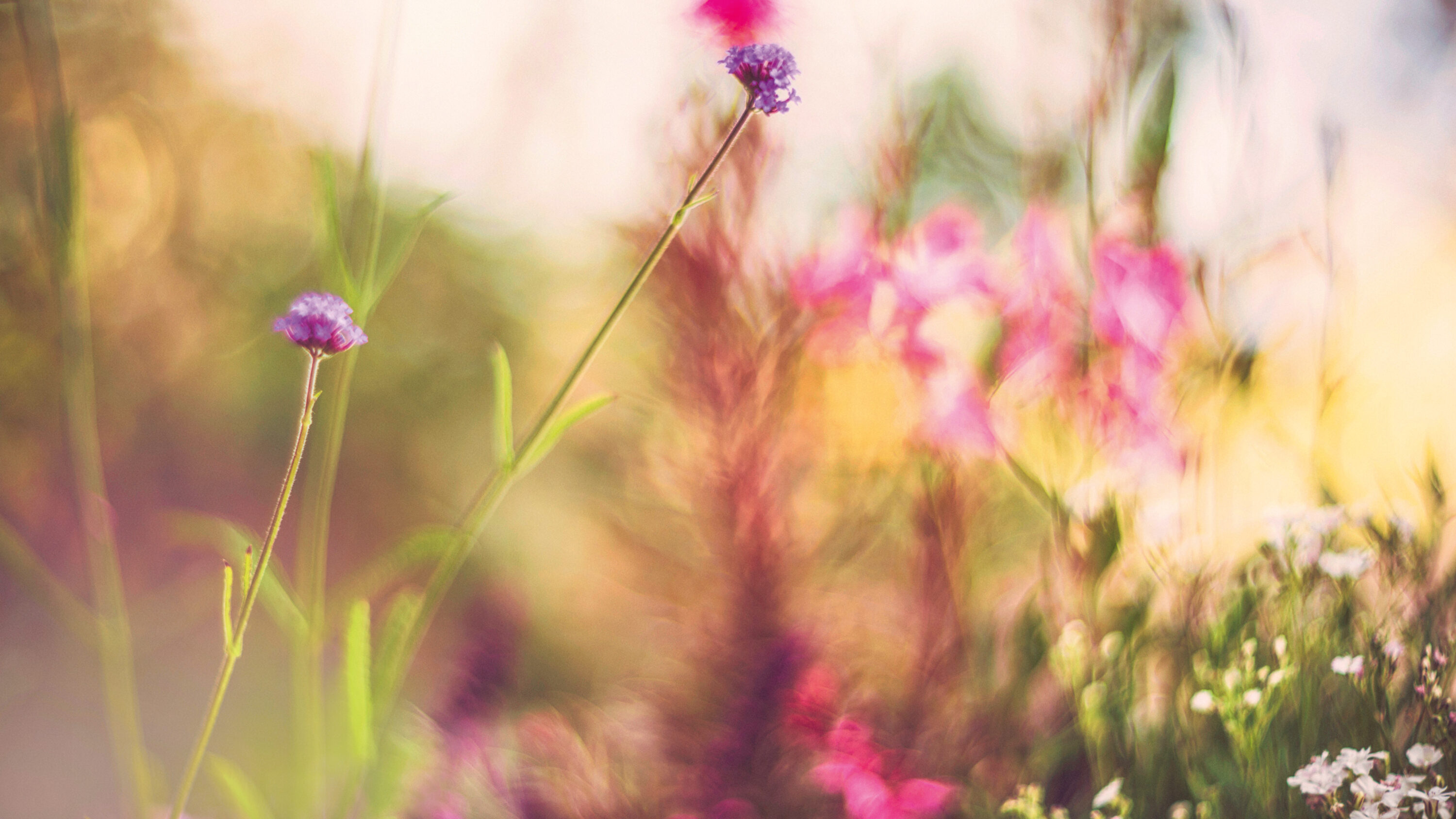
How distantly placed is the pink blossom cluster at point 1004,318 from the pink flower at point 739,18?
14cm

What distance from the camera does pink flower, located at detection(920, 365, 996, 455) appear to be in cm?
50

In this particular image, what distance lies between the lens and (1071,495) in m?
0.45

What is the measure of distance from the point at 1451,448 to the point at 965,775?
324mm

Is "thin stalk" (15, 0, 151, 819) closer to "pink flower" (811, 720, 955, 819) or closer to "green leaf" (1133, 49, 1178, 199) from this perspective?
"pink flower" (811, 720, 955, 819)

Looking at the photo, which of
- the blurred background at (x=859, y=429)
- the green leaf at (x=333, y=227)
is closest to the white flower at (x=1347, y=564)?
the blurred background at (x=859, y=429)

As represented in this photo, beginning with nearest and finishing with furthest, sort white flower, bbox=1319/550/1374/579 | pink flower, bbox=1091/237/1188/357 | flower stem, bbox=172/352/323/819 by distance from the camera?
flower stem, bbox=172/352/323/819 < white flower, bbox=1319/550/1374/579 < pink flower, bbox=1091/237/1188/357

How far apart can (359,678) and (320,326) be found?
145mm

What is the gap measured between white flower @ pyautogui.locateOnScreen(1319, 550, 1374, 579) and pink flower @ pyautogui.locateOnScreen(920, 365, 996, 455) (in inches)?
6.8

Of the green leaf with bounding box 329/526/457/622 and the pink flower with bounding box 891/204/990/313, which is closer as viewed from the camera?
the green leaf with bounding box 329/526/457/622

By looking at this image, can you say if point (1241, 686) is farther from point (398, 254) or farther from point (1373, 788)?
point (398, 254)

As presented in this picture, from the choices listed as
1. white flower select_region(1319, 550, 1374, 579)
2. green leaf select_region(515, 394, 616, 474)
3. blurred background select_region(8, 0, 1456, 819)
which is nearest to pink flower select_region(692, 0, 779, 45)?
blurred background select_region(8, 0, 1456, 819)

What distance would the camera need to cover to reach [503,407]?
0.29 m

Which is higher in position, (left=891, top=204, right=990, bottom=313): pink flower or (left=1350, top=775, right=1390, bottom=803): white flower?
(left=891, top=204, right=990, bottom=313): pink flower

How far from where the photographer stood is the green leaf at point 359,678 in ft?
1.00
